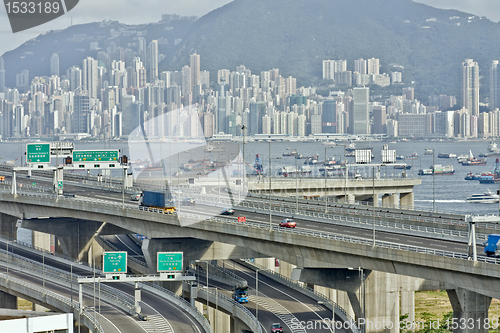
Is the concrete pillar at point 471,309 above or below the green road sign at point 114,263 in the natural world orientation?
below

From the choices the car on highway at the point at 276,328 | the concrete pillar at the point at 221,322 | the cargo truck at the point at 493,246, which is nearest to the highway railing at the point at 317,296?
the car on highway at the point at 276,328

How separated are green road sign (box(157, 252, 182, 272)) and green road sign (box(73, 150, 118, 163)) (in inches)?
1052

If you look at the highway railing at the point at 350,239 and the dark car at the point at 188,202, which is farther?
the dark car at the point at 188,202

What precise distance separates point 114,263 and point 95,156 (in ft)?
88.5

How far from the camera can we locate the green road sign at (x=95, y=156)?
75062 mm

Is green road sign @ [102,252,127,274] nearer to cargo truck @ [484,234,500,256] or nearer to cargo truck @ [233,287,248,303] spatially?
cargo truck @ [233,287,248,303]

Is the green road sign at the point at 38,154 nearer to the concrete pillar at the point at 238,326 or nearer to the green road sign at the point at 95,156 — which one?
the green road sign at the point at 95,156

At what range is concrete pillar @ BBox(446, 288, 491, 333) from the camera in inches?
1766

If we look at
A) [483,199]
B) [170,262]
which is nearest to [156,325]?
[170,262]

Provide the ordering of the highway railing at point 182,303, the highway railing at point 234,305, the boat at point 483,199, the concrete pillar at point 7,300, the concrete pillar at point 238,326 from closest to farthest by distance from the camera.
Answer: the highway railing at point 182,303 → the highway railing at point 234,305 → the concrete pillar at point 238,326 → the concrete pillar at point 7,300 → the boat at point 483,199

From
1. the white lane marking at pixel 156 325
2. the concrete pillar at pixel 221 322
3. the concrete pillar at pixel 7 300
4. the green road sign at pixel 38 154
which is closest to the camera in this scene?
the white lane marking at pixel 156 325

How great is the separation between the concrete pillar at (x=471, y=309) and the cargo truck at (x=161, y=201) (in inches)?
1035

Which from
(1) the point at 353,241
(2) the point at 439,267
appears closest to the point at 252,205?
(1) the point at 353,241

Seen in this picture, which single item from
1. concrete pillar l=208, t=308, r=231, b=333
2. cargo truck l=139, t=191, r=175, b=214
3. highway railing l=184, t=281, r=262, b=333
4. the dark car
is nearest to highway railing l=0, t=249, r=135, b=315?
highway railing l=184, t=281, r=262, b=333
